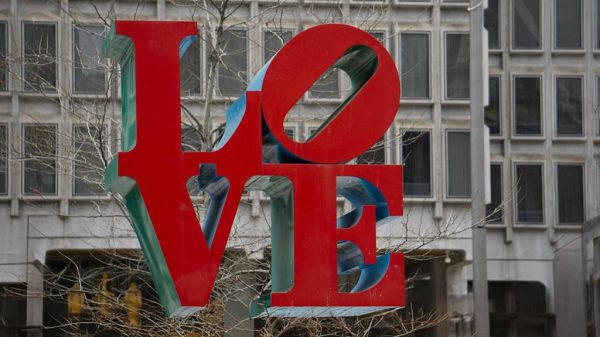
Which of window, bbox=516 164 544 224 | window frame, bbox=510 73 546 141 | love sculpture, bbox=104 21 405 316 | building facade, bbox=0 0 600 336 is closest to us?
love sculpture, bbox=104 21 405 316

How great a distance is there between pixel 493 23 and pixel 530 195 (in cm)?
441

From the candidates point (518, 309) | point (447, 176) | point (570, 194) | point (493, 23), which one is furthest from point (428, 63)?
point (518, 309)

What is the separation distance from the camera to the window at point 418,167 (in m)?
36.1

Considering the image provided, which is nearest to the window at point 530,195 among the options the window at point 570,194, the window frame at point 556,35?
the window at point 570,194

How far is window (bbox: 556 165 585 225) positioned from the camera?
37.0 metres

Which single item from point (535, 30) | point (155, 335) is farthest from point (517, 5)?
point (155, 335)

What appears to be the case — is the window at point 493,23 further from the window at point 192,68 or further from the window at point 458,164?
the window at point 192,68

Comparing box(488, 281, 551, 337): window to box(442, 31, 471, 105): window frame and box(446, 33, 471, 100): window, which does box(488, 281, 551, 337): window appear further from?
box(446, 33, 471, 100): window

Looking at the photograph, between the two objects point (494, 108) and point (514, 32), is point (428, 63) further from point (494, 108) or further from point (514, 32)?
point (514, 32)

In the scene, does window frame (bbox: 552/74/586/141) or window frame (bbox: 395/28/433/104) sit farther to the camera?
window frame (bbox: 552/74/586/141)

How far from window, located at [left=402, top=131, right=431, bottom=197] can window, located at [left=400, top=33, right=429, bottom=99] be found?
102cm

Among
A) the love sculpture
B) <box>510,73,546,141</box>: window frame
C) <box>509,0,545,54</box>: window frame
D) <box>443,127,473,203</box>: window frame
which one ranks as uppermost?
<box>509,0,545,54</box>: window frame

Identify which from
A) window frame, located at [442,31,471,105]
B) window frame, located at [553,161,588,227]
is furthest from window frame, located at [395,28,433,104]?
window frame, located at [553,161,588,227]

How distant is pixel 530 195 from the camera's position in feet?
122
